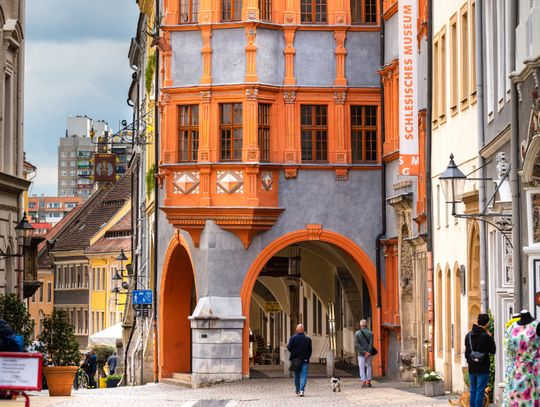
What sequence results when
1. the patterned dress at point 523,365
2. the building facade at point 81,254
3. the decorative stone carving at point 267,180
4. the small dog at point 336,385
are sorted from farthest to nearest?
1. the building facade at point 81,254
2. the decorative stone carving at point 267,180
3. the small dog at point 336,385
4. the patterned dress at point 523,365

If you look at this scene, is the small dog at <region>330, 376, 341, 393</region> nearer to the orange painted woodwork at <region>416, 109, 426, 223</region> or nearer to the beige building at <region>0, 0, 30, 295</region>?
the orange painted woodwork at <region>416, 109, 426, 223</region>

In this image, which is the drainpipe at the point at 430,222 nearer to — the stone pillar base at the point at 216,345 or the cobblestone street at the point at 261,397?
the cobblestone street at the point at 261,397

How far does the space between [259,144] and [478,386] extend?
18.3 m

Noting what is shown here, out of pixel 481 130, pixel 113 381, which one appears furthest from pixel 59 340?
pixel 113 381

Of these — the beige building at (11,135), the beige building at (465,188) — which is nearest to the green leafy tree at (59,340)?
the beige building at (11,135)

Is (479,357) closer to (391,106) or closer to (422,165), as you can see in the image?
(422,165)

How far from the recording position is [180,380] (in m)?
44.8

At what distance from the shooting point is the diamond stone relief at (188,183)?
41969mm

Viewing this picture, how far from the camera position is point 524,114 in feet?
74.5

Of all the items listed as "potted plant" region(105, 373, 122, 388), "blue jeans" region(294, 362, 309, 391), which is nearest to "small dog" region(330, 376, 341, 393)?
"blue jeans" region(294, 362, 309, 391)

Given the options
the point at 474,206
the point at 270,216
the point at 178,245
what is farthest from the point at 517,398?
the point at 178,245

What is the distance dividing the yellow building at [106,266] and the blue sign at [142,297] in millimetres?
41386

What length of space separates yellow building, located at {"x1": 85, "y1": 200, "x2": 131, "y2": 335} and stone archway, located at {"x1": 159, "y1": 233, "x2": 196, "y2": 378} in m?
42.9

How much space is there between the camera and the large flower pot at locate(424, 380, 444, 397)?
31609 mm
